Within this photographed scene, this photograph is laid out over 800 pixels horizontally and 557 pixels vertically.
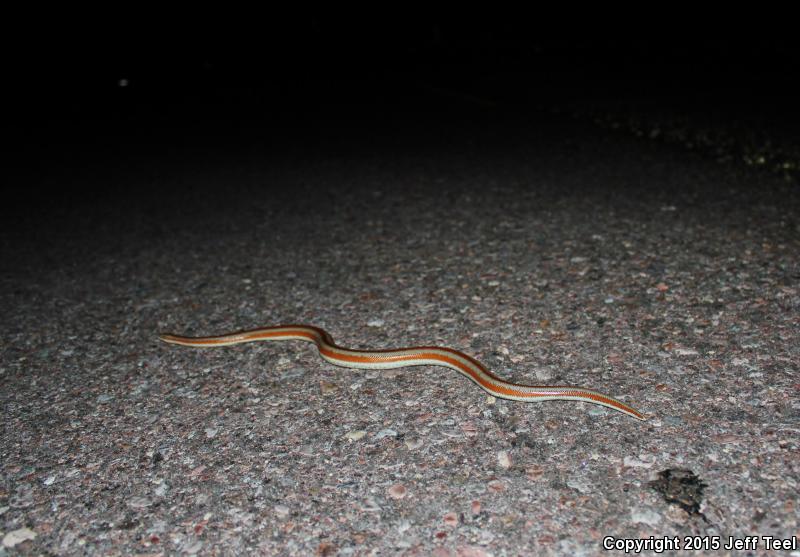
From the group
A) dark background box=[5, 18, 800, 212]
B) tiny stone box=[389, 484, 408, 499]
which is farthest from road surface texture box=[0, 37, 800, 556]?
dark background box=[5, 18, 800, 212]

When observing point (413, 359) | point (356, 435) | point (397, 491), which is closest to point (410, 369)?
point (413, 359)

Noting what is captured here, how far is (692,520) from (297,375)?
2.32m

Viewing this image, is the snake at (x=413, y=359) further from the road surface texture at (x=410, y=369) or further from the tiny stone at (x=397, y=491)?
the tiny stone at (x=397, y=491)

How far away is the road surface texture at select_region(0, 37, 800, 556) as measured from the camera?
9.41 ft

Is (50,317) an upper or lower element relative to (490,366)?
lower

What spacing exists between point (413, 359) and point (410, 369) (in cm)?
6

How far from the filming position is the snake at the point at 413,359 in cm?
362

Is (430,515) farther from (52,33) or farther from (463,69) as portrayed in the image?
(52,33)

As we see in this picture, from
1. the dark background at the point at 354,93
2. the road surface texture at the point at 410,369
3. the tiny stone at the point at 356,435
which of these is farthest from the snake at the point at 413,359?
the dark background at the point at 354,93

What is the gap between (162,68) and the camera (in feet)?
110

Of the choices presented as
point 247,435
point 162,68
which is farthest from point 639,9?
point 247,435

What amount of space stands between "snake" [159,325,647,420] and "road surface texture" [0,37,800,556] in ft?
0.20

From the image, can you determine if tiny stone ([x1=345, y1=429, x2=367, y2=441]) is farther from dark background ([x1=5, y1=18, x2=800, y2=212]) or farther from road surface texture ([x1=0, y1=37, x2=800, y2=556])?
dark background ([x1=5, y1=18, x2=800, y2=212])

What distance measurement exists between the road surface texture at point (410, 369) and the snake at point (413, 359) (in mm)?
60
